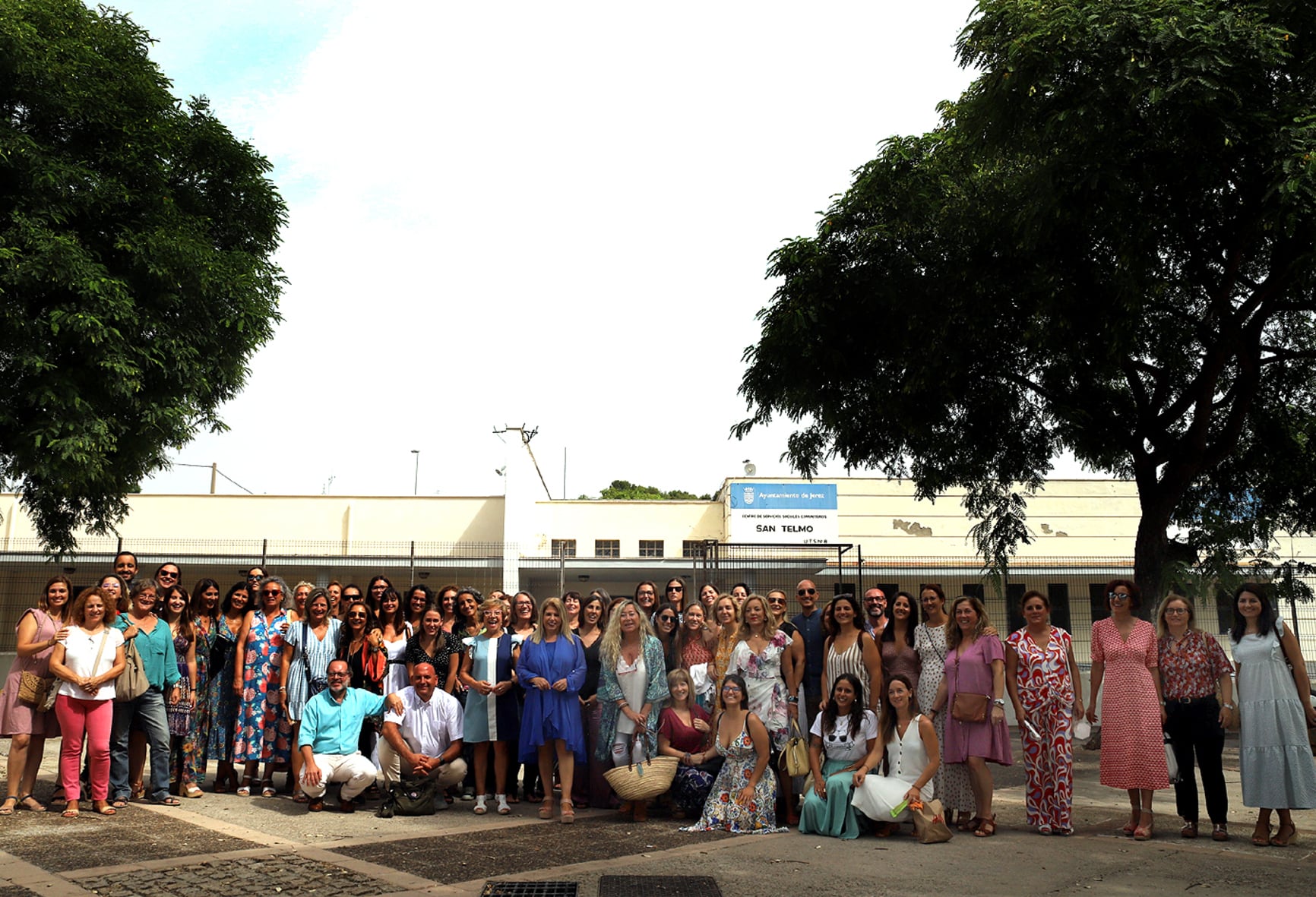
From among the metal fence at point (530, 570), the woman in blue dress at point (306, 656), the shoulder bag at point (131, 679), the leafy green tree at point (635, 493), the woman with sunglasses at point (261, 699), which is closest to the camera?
the shoulder bag at point (131, 679)

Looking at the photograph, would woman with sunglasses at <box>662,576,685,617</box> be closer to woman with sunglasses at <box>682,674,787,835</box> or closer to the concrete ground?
woman with sunglasses at <box>682,674,787,835</box>

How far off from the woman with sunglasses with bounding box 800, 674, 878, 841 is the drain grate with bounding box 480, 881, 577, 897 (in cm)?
227

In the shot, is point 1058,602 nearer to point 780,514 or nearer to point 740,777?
point 780,514

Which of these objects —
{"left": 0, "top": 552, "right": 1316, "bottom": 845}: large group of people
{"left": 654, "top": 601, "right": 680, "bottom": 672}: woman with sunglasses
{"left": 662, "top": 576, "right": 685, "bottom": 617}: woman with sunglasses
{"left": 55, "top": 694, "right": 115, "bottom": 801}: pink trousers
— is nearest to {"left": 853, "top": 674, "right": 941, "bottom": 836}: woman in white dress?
{"left": 0, "top": 552, "right": 1316, "bottom": 845}: large group of people

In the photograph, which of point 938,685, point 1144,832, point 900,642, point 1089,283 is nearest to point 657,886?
point 938,685

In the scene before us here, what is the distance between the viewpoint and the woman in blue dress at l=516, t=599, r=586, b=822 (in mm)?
8188

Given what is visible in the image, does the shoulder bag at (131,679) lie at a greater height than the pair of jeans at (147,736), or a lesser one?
greater

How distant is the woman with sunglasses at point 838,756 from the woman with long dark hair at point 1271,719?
252 centimetres

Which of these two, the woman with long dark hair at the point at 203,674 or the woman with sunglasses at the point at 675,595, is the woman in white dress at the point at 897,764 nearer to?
the woman with sunglasses at the point at 675,595

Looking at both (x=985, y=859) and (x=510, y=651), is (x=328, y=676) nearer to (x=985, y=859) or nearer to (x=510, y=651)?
(x=510, y=651)

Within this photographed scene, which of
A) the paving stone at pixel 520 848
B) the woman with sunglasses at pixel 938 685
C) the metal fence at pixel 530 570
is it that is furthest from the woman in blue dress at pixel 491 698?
the metal fence at pixel 530 570

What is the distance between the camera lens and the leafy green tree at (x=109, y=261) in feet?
42.5

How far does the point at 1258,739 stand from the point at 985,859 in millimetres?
2247

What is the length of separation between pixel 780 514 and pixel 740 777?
26.3 meters
